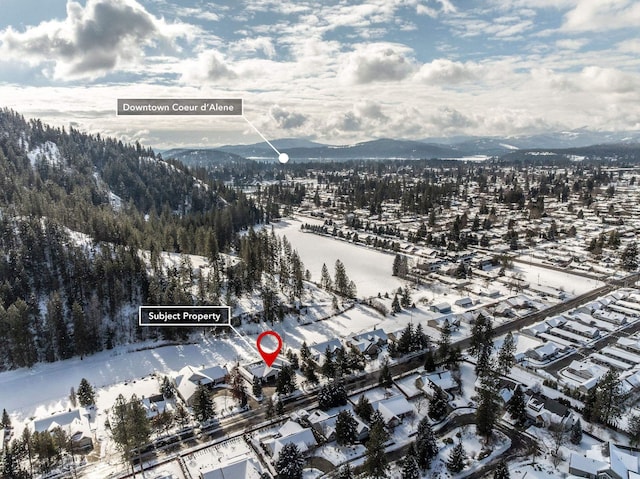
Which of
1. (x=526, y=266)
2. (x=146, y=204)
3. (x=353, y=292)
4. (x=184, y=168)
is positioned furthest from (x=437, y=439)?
(x=184, y=168)

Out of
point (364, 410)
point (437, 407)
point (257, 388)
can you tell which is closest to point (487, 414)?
point (437, 407)

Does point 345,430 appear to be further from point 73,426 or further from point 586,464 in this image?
point 73,426

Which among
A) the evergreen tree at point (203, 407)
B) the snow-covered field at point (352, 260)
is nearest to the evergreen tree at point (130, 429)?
the evergreen tree at point (203, 407)

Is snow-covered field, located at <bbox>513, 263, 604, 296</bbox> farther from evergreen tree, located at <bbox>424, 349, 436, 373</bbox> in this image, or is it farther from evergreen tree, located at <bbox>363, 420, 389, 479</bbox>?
evergreen tree, located at <bbox>363, 420, 389, 479</bbox>

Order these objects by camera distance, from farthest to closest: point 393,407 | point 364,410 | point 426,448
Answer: point 393,407
point 364,410
point 426,448

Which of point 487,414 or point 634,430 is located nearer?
point 487,414

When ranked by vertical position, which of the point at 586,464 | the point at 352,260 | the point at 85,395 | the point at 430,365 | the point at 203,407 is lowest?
the point at 85,395

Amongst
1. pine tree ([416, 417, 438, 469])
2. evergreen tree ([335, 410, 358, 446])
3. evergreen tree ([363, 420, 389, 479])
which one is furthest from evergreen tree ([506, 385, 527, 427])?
evergreen tree ([335, 410, 358, 446])

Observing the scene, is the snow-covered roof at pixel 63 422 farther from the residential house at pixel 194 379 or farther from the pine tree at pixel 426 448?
the pine tree at pixel 426 448
